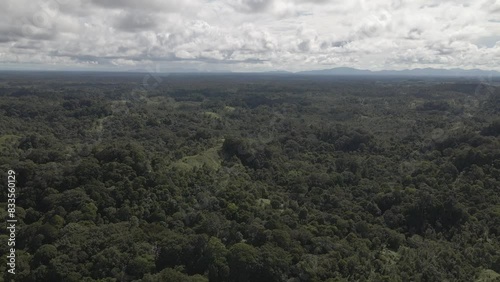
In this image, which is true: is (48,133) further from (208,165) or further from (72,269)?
(72,269)

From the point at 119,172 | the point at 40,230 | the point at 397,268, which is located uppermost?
the point at 119,172

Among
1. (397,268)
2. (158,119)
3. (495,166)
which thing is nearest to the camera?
(397,268)

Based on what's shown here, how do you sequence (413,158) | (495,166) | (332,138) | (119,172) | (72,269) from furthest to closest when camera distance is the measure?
(332,138), (413,158), (495,166), (119,172), (72,269)

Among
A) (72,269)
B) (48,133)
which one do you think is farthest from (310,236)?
(48,133)

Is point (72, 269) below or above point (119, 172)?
below

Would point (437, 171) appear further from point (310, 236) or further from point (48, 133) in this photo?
point (48, 133)

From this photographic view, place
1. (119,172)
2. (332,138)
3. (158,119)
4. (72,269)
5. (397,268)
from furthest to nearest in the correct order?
(158,119)
(332,138)
(119,172)
(397,268)
(72,269)

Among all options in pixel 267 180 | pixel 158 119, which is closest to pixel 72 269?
pixel 267 180

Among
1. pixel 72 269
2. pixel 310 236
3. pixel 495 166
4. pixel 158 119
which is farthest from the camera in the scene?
pixel 158 119

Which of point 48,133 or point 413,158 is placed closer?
point 413,158
